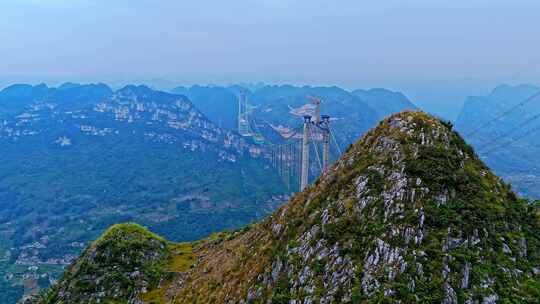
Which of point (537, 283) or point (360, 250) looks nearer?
point (537, 283)

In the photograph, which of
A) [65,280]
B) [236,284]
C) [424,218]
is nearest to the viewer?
[424,218]

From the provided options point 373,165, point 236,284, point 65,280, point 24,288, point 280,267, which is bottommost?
point 24,288

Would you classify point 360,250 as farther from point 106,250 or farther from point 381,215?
point 106,250

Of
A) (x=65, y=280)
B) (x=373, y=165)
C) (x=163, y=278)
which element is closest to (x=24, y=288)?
(x=65, y=280)

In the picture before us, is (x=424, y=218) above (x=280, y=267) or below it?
above

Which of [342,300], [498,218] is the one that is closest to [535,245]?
[498,218]

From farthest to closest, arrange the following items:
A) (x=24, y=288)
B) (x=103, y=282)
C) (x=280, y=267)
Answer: (x=24, y=288)
(x=103, y=282)
(x=280, y=267)
